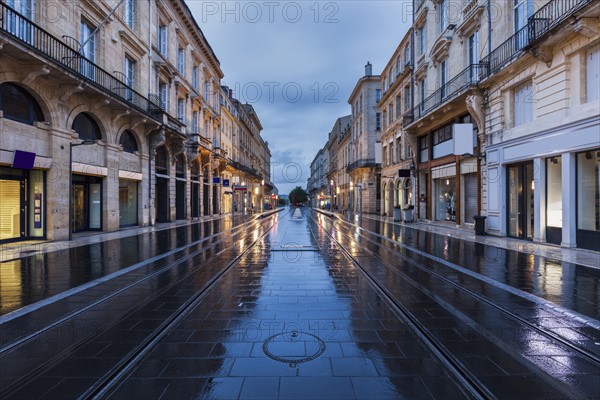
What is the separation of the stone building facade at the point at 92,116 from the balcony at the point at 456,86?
645 inches

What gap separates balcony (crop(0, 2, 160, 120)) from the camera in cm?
1043

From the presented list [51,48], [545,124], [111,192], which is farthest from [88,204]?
[545,124]

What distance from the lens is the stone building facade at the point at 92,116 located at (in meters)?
11.5

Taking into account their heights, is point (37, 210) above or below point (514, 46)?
below

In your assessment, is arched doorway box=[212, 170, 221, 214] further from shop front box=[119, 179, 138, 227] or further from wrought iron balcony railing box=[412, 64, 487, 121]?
wrought iron balcony railing box=[412, 64, 487, 121]

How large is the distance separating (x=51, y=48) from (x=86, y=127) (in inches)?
153

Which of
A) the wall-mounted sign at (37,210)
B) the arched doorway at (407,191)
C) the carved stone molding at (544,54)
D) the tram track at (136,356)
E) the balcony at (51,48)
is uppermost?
the balcony at (51,48)

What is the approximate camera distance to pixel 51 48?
1233 centimetres

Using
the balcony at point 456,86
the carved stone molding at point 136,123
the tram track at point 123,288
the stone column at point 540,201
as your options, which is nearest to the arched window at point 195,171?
the carved stone molding at point 136,123

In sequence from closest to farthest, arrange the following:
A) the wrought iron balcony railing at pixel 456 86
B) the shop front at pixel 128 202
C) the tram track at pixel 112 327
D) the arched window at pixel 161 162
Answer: the tram track at pixel 112 327
the wrought iron balcony railing at pixel 456 86
the shop front at pixel 128 202
the arched window at pixel 161 162

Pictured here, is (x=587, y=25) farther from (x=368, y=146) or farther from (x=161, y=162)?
(x=368, y=146)

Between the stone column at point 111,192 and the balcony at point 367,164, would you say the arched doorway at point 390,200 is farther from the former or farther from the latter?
the stone column at point 111,192

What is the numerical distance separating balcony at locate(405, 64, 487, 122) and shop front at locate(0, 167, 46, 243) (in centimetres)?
1860

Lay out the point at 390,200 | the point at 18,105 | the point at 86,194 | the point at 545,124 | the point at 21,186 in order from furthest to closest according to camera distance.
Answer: the point at 390,200, the point at 86,194, the point at 21,186, the point at 545,124, the point at 18,105
